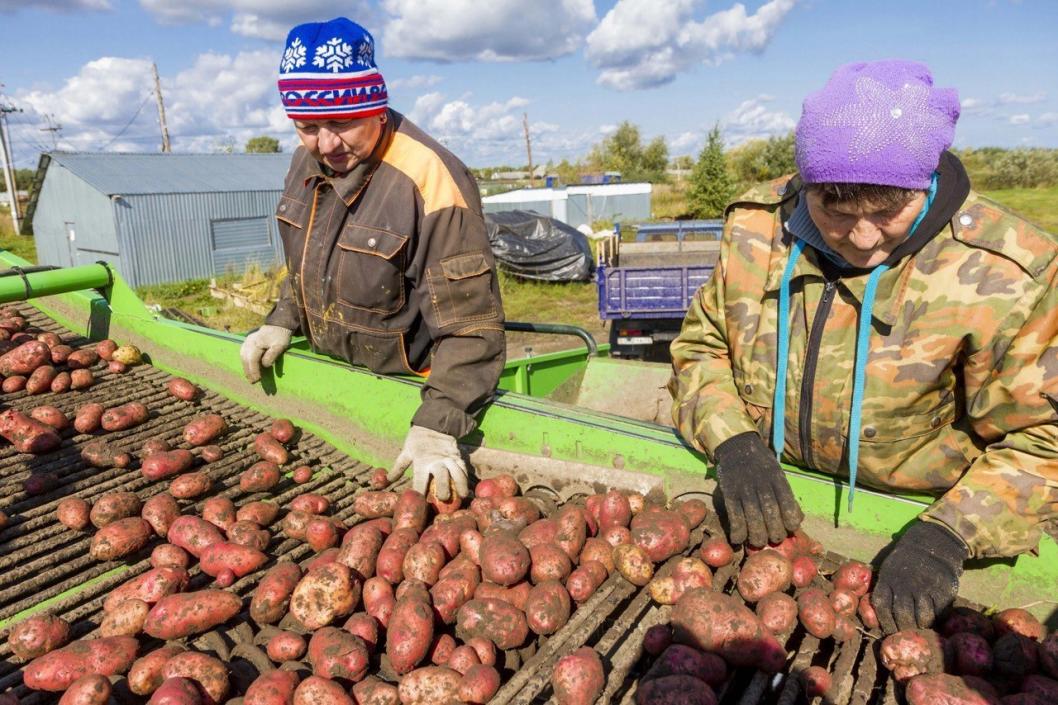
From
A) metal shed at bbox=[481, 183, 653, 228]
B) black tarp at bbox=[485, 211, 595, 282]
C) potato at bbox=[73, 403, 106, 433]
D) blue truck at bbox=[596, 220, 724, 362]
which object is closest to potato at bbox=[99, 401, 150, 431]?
potato at bbox=[73, 403, 106, 433]

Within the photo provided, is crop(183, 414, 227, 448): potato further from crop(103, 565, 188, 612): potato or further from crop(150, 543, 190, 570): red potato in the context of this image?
crop(103, 565, 188, 612): potato

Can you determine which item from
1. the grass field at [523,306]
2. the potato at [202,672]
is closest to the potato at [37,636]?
the potato at [202,672]

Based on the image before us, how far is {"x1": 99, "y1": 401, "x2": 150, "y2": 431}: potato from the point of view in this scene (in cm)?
311

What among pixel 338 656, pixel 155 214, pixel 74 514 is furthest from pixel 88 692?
pixel 155 214

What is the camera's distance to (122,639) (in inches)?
74.6

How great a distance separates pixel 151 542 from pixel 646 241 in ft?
32.2

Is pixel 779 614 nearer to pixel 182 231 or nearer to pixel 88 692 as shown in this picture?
pixel 88 692

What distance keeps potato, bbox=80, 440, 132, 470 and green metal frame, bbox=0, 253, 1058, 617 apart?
0.70 meters

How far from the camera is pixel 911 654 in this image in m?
1.65

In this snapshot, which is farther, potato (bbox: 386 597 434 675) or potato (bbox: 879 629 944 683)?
potato (bbox: 386 597 434 675)

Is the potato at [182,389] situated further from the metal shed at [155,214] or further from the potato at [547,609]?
the metal shed at [155,214]

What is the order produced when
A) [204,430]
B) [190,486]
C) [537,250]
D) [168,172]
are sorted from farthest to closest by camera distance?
[168,172] → [537,250] → [204,430] → [190,486]

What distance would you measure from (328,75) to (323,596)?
1.81 metres

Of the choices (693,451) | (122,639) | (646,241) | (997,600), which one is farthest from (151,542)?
(646,241)
